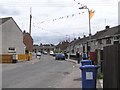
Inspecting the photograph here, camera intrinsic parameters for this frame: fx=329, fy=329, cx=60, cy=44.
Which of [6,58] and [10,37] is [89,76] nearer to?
[6,58]

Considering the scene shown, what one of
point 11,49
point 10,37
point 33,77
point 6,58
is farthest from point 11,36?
point 33,77

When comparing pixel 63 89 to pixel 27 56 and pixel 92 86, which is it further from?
pixel 27 56

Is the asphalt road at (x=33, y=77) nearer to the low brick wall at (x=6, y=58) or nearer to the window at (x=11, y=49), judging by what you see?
the low brick wall at (x=6, y=58)

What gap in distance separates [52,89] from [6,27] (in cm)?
4908

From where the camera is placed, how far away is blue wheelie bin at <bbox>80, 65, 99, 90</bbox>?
1235 centimetres

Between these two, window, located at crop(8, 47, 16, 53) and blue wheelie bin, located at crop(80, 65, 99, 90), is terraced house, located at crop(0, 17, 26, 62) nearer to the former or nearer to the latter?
window, located at crop(8, 47, 16, 53)

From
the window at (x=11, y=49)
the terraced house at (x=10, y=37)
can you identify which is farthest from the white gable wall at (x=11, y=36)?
the window at (x=11, y=49)

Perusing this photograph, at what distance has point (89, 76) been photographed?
12414 mm

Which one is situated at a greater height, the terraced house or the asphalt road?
the terraced house

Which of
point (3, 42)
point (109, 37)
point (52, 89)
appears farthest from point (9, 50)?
point (52, 89)

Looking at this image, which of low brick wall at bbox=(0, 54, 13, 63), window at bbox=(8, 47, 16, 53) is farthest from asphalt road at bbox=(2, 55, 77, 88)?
window at bbox=(8, 47, 16, 53)

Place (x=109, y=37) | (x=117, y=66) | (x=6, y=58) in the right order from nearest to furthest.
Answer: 1. (x=117, y=66)
2. (x=6, y=58)
3. (x=109, y=37)

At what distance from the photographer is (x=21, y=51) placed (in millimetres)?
68375

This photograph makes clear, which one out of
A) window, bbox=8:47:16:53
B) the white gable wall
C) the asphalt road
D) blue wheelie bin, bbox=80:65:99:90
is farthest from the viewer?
window, bbox=8:47:16:53
